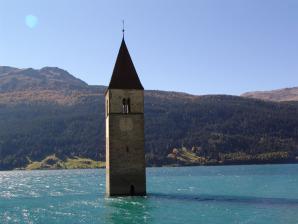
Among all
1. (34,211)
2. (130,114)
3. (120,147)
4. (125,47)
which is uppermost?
(125,47)

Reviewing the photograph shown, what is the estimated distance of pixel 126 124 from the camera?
61.5 m

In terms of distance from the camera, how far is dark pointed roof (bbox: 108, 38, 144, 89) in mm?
63172

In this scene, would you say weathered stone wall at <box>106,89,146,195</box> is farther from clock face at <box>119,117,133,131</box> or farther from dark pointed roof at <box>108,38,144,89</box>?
dark pointed roof at <box>108,38,144,89</box>

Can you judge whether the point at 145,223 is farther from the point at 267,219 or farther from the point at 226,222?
the point at 267,219

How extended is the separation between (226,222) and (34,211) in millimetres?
24075

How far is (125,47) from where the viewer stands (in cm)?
6762

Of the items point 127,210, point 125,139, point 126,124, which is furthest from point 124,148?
point 127,210

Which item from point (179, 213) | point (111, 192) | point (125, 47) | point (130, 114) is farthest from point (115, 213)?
point (125, 47)

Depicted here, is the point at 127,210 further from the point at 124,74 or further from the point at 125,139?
the point at 124,74

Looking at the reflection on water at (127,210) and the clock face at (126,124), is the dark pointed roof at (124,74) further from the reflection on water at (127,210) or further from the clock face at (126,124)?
the reflection on water at (127,210)

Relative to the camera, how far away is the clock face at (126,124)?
6138 centimetres

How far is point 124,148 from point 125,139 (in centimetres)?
117

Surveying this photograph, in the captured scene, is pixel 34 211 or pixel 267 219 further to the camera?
pixel 34 211

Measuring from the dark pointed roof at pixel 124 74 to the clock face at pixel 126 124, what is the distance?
178 inches
